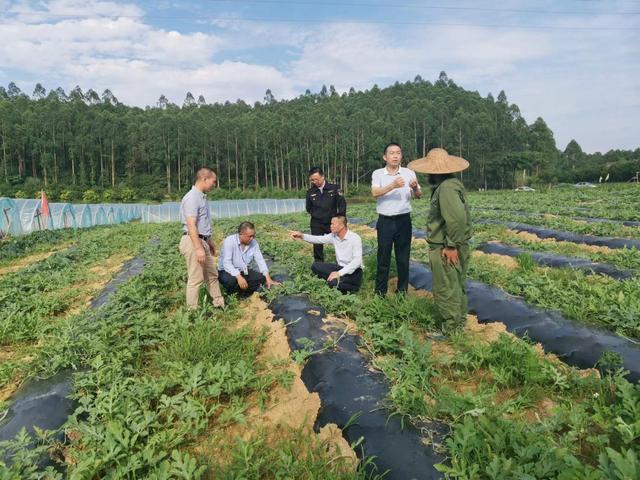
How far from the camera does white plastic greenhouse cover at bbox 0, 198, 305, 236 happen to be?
1545 centimetres

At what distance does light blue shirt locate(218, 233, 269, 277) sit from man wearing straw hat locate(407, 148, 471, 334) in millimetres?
2384

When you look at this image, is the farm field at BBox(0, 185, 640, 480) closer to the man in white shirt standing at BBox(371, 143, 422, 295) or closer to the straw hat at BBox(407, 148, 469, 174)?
the man in white shirt standing at BBox(371, 143, 422, 295)

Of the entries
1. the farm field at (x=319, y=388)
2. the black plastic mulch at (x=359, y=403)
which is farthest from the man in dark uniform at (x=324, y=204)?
the black plastic mulch at (x=359, y=403)

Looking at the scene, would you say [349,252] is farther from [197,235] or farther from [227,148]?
[227,148]

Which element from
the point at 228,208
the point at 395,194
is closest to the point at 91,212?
the point at 228,208

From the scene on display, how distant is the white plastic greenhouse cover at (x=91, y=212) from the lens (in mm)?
15455

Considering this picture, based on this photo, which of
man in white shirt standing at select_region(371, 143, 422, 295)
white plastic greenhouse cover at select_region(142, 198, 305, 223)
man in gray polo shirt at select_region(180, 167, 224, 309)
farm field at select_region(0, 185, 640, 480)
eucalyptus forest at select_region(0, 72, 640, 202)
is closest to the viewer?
farm field at select_region(0, 185, 640, 480)

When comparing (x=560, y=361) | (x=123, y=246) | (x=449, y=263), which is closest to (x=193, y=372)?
(x=449, y=263)

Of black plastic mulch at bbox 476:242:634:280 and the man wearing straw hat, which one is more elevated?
the man wearing straw hat

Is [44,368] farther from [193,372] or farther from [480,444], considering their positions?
[480,444]

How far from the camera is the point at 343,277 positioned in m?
5.43

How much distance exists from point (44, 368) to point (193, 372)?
4.46 feet

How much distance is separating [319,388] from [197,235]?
2335 mm

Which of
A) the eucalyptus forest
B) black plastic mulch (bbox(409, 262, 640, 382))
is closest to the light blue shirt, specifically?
black plastic mulch (bbox(409, 262, 640, 382))
